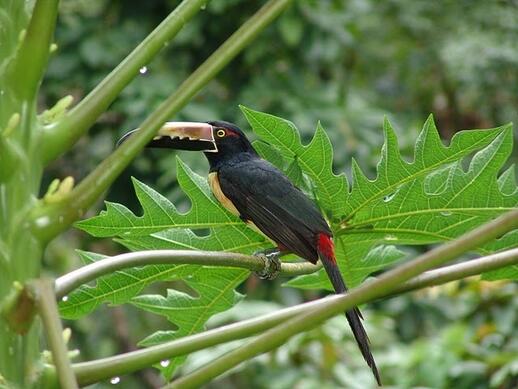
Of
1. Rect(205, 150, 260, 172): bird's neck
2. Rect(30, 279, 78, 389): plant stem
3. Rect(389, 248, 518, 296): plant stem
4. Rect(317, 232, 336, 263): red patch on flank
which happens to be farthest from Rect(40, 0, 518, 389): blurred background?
Rect(30, 279, 78, 389): plant stem

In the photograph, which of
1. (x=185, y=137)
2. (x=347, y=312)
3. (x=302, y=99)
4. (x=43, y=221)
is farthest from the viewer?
(x=302, y=99)

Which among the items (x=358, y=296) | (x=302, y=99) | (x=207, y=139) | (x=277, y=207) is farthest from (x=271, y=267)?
(x=302, y=99)

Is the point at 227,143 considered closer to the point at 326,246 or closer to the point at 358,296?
the point at 326,246

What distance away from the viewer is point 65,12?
6113 mm

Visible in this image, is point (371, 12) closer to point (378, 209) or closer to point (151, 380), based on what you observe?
point (151, 380)

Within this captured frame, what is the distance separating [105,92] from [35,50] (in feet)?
0.31

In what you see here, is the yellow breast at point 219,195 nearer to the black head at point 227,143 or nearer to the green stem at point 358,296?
the black head at point 227,143

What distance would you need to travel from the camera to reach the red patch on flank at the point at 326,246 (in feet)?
6.70

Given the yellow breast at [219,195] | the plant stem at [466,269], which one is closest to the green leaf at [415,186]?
the yellow breast at [219,195]

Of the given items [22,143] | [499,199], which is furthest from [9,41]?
[499,199]

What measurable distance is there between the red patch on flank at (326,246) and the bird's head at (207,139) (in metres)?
0.35

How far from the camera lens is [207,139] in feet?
7.73

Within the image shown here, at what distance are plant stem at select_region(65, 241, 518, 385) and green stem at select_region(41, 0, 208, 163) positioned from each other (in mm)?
259

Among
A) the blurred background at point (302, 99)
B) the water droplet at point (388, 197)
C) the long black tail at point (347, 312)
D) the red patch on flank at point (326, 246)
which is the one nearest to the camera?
the long black tail at point (347, 312)
